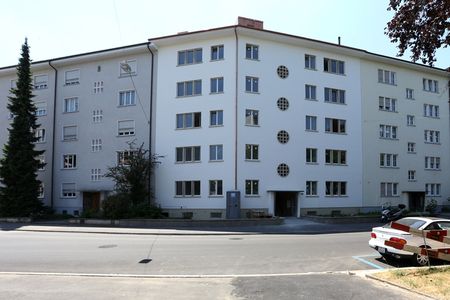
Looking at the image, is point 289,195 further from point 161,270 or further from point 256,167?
point 161,270

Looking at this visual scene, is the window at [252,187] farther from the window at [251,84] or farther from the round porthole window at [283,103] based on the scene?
the window at [251,84]

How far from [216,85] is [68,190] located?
52.6 ft

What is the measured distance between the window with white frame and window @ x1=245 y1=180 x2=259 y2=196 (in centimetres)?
957

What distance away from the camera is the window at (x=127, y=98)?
121 ft

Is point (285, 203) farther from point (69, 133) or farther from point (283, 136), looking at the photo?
point (69, 133)

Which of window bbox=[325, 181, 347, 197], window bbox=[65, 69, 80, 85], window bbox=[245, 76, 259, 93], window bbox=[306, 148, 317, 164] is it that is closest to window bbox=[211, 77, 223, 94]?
window bbox=[245, 76, 259, 93]

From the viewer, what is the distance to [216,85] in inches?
1342

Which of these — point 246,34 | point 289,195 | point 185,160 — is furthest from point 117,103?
point 289,195

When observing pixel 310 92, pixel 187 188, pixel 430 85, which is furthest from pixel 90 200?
pixel 430 85

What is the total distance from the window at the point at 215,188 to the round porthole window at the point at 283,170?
466 centimetres

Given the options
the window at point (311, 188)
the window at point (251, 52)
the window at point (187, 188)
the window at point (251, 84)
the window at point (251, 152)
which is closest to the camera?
the window at point (251, 152)

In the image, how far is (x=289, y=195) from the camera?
3500 cm

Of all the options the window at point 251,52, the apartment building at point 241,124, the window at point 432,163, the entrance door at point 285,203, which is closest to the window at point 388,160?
the apartment building at point 241,124

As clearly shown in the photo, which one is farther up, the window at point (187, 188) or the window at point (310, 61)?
the window at point (310, 61)
